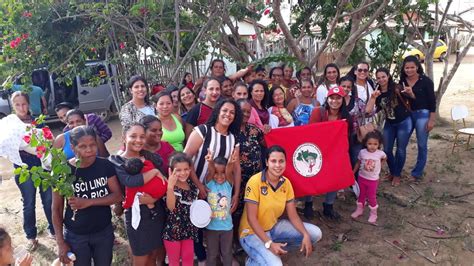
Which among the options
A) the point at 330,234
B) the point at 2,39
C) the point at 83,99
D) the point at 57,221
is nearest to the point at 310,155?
the point at 330,234

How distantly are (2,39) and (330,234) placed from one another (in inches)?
181

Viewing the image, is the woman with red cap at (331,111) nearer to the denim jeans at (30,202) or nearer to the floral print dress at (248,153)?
the floral print dress at (248,153)

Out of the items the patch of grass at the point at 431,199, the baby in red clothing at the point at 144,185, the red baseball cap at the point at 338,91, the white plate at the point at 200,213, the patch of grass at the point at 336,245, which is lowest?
the patch of grass at the point at 336,245

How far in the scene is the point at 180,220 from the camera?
10.2ft

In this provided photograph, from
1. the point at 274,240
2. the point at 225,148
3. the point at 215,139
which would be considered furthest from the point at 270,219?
the point at 215,139

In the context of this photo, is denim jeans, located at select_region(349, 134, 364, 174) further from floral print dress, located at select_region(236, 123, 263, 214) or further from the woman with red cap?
floral print dress, located at select_region(236, 123, 263, 214)

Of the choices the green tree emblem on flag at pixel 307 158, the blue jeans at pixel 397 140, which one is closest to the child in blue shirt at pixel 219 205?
the green tree emblem on flag at pixel 307 158

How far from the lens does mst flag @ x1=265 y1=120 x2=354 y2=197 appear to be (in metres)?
4.02

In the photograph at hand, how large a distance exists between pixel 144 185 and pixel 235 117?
1030mm

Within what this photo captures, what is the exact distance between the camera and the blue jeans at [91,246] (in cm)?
290

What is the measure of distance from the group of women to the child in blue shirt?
10 centimetres

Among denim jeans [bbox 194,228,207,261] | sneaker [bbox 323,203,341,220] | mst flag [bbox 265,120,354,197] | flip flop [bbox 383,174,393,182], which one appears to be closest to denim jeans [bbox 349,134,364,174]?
mst flag [bbox 265,120,354,197]

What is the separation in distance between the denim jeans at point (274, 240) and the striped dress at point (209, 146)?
2.34ft

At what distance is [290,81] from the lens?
5.38 meters
